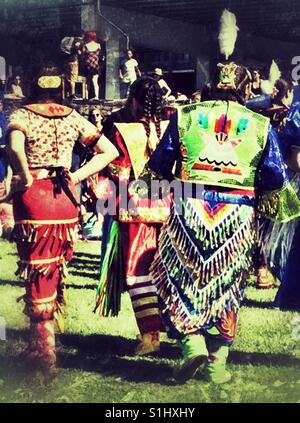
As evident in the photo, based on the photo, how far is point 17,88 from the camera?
4.05 metres

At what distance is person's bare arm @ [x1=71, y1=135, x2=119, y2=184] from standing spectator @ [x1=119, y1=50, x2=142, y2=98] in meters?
0.43

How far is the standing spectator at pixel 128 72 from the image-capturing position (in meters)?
4.23

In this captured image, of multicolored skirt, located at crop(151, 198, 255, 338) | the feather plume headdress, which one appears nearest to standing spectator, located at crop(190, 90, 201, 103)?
the feather plume headdress

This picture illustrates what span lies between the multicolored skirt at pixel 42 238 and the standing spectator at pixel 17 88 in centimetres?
60

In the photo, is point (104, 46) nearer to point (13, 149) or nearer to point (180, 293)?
point (13, 149)

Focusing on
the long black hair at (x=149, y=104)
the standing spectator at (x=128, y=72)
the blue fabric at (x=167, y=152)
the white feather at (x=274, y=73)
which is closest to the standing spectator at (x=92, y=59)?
the standing spectator at (x=128, y=72)

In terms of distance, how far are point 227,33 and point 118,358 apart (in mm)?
2308

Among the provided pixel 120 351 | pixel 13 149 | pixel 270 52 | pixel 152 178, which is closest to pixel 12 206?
pixel 13 149

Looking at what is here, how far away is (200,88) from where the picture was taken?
4.18m

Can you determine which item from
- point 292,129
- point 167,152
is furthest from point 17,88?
point 292,129

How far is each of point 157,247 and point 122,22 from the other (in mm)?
1584

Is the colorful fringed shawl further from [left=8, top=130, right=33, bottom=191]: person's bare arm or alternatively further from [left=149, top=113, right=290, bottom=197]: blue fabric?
[left=8, top=130, right=33, bottom=191]: person's bare arm

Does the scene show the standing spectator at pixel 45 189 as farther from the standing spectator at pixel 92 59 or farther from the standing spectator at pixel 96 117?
the standing spectator at pixel 92 59
